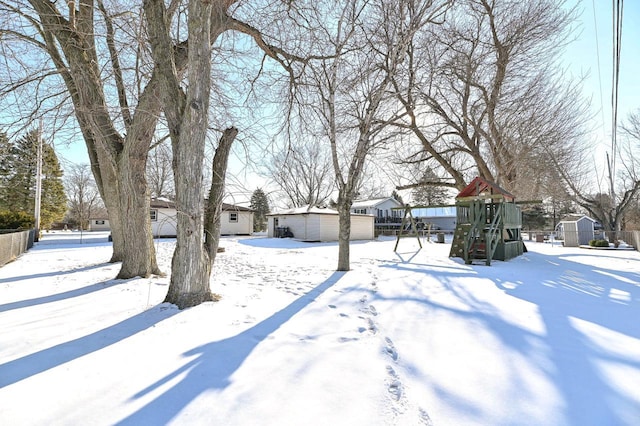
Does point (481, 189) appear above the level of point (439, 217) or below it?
above

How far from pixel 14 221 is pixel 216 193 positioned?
65.1 ft

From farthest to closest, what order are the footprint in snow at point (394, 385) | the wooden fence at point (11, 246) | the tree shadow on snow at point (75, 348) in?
the wooden fence at point (11, 246), the tree shadow on snow at point (75, 348), the footprint in snow at point (394, 385)

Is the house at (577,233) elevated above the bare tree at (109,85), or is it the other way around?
the bare tree at (109,85)

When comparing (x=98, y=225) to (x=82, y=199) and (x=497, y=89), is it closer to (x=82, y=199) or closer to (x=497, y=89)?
(x=82, y=199)

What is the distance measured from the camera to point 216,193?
4.82 metres

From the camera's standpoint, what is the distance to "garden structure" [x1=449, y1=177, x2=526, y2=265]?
346 inches

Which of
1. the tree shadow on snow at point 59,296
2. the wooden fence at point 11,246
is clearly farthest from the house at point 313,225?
the tree shadow on snow at point 59,296

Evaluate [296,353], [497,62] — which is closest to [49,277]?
Result: [296,353]

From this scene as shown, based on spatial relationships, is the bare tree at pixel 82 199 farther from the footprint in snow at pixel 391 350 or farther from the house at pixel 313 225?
the footprint in snow at pixel 391 350

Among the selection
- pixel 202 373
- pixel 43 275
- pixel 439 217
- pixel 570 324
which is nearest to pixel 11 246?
pixel 43 275

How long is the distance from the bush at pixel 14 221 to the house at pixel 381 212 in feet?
83.3

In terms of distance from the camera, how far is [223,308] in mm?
3918

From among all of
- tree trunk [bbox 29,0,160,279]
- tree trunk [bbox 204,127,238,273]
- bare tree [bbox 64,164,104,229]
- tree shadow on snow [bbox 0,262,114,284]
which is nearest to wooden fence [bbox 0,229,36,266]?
tree shadow on snow [bbox 0,262,114,284]

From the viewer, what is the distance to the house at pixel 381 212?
107 ft
